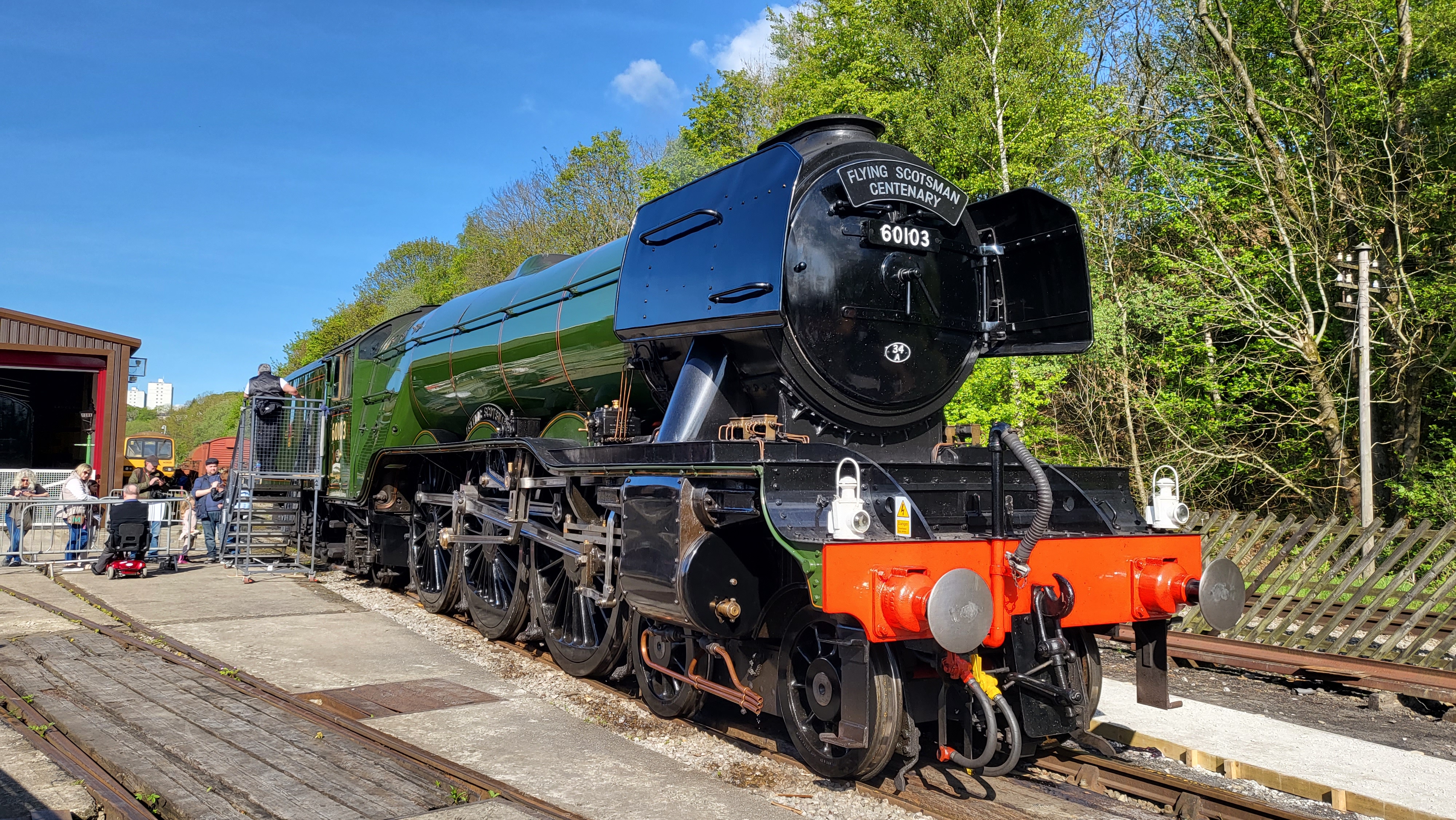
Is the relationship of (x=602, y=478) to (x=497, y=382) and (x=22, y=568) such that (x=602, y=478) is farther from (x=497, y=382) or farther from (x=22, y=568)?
(x=22, y=568)

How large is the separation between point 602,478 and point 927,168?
244cm

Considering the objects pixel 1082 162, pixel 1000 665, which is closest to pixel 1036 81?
pixel 1082 162

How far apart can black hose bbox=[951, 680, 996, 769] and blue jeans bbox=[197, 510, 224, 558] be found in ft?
39.0

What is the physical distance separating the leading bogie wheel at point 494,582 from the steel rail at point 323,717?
170 cm

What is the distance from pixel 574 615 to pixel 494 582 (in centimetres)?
133

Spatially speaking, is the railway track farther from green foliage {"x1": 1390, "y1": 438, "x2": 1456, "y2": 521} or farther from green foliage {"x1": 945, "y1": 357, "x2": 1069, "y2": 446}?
green foliage {"x1": 945, "y1": 357, "x2": 1069, "y2": 446}

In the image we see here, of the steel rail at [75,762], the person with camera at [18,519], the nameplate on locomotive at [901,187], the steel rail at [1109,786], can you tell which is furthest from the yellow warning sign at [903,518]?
the person with camera at [18,519]

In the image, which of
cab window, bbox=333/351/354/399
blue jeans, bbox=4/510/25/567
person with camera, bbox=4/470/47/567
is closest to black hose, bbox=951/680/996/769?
cab window, bbox=333/351/354/399

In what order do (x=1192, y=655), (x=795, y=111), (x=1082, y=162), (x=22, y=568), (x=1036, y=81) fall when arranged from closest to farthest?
1. (x=1192, y=655)
2. (x=22, y=568)
3. (x=1082, y=162)
4. (x=1036, y=81)
5. (x=795, y=111)

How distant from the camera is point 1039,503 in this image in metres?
3.60

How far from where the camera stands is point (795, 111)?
20.7 m

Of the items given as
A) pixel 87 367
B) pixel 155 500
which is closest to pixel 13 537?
pixel 155 500

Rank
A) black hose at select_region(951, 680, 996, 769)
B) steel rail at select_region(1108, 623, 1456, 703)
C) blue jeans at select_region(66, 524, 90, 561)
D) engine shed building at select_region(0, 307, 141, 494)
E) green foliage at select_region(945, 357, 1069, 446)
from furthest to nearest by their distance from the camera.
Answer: engine shed building at select_region(0, 307, 141, 494) < green foliage at select_region(945, 357, 1069, 446) < blue jeans at select_region(66, 524, 90, 561) < steel rail at select_region(1108, 623, 1456, 703) < black hose at select_region(951, 680, 996, 769)

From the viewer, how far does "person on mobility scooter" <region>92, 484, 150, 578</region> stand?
10.7 m
